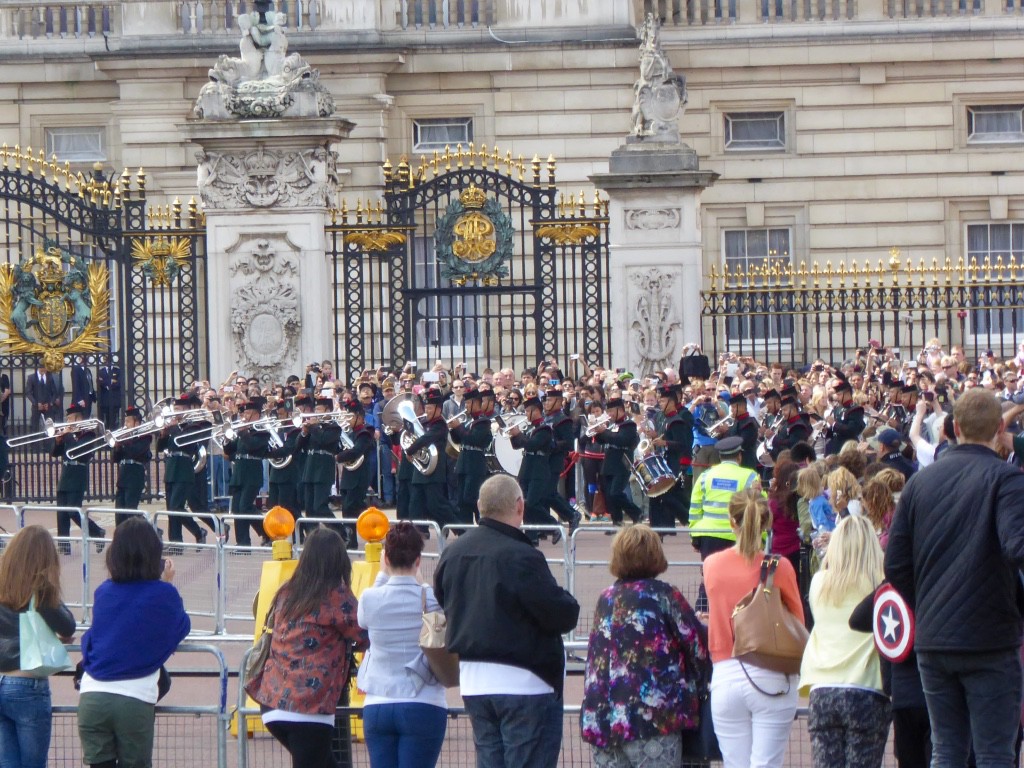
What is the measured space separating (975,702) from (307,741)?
263 cm

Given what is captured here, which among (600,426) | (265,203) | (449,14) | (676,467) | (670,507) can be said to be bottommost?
(670,507)

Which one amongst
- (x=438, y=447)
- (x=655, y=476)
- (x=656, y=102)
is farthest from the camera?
(x=656, y=102)

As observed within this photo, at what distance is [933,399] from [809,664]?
8.97 metres

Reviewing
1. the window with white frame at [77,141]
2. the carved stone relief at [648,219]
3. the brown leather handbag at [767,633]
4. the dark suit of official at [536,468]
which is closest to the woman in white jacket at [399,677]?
the brown leather handbag at [767,633]

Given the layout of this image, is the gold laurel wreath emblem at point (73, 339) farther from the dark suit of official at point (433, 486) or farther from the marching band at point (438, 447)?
the dark suit of official at point (433, 486)

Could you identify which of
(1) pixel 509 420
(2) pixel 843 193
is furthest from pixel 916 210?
(1) pixel 509 420

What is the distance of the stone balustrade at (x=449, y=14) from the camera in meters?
28.9

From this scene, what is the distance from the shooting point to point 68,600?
1377 centimetres

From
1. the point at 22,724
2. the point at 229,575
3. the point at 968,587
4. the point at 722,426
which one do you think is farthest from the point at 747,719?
the point at 722,426

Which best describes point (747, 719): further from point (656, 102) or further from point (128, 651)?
point (656, 102)

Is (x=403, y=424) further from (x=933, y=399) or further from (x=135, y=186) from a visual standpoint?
(x=135, y=186)

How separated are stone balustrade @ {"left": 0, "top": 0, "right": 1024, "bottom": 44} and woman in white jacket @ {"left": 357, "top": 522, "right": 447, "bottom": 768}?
841 inches

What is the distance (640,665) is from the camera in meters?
7.52

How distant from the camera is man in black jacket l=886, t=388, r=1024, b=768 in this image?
6.96 metres
